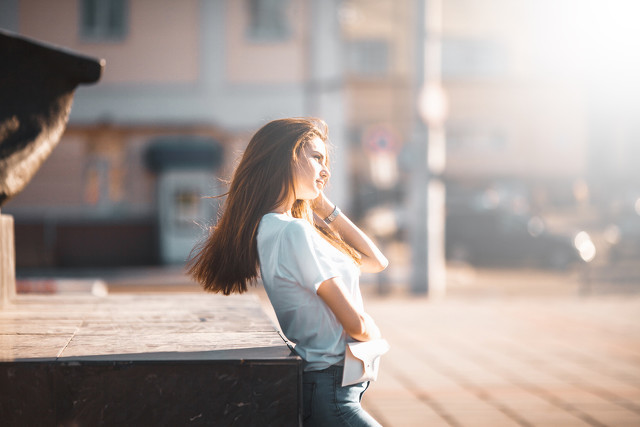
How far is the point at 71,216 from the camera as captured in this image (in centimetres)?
1827

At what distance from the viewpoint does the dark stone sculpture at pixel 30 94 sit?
3561 millimetres

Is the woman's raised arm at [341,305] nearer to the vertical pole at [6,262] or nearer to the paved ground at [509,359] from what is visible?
the vertical pole at [6,262]

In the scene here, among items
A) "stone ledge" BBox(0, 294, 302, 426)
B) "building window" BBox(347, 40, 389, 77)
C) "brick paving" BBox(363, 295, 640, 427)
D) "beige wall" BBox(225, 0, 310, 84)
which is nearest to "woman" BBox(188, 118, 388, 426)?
"stone ledge" BBox(0, 294, 302, 426)

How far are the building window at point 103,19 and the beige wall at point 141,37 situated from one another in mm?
141

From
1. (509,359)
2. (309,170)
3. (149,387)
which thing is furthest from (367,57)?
(149,387)

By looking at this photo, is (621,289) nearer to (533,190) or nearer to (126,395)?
(126,395)

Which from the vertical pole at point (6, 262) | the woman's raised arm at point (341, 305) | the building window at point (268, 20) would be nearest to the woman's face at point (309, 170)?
the woman's raised arm at point (341, 305)

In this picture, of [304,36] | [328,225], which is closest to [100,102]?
[304,36]

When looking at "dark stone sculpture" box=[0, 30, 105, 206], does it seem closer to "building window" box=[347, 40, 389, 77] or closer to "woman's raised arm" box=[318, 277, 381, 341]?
"woman's raised arm" box=[318, 277, 381, 341]

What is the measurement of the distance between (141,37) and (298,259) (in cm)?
1756

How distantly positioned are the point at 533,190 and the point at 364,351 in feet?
107

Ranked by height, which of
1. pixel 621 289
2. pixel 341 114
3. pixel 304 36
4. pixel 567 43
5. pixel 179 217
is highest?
pixel 567 43

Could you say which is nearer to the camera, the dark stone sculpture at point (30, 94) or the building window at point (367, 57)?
the dark stone sculpture at point (30, 94)

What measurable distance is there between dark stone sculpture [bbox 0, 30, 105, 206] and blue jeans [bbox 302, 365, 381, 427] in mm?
2012
